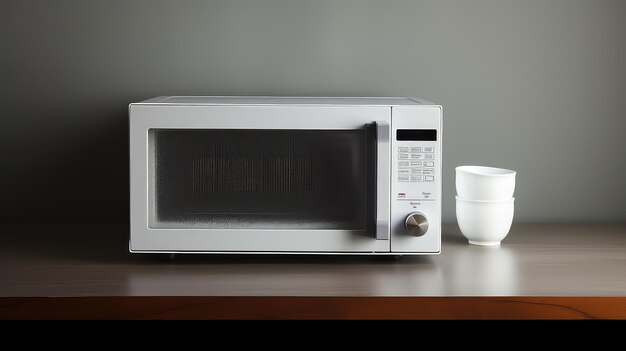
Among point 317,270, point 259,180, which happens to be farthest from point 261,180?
point 317,270

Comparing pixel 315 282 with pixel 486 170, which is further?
pixel 486 170

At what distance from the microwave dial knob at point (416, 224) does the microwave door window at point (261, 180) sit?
7 centimetres

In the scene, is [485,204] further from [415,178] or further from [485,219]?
[415,178]

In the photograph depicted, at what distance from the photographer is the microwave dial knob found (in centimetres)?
133

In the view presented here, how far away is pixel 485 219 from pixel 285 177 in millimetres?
380

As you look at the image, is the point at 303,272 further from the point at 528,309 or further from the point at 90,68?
the point at 90,68

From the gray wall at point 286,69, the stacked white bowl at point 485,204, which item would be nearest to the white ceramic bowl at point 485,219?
the stacked white bowl at point 485,204

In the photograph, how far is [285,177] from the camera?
4.51 feet

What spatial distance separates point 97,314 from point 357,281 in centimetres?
38

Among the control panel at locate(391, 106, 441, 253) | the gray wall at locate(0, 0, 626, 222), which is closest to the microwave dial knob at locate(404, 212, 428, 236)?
the control panel at locate(391, 106, 441, 253)

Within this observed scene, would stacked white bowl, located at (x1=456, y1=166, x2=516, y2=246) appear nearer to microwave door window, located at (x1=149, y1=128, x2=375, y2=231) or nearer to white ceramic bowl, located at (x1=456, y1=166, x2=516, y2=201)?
white ceramic bowl, located at (x1=456, y1=166, x2=516, y2=201)

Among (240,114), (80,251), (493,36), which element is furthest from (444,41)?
(80,251)

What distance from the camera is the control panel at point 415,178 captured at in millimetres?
1335

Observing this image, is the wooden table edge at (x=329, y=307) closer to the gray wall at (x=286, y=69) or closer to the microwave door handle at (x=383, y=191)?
the microwave door handle at (x=383, y=191)
